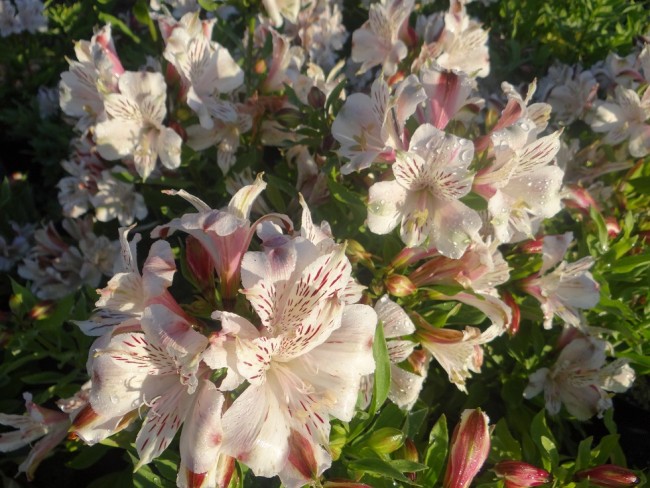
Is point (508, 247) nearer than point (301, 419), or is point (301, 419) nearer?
point (301, 419)

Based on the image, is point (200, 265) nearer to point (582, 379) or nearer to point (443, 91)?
point (443, 91)

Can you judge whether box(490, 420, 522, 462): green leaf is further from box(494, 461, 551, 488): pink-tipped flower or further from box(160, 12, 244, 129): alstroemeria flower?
box(160, 12, 244, 129): alstroemeria flower

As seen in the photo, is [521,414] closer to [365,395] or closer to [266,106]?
[365,395]

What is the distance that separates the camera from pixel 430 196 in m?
1.25

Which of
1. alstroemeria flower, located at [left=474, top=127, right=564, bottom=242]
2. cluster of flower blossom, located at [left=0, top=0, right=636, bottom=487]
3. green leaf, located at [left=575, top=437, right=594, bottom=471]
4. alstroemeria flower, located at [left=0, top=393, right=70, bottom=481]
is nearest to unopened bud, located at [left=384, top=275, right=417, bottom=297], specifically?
cluster of flower blossom, located at [left=0, top=0, right=636, bottom=487]

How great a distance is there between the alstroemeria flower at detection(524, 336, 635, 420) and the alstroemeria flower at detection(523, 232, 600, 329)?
0.40 ft

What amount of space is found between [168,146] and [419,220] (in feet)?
2.37

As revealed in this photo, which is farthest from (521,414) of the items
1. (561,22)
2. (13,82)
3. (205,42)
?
(13,82)

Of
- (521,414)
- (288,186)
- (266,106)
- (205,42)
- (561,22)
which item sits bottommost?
(521,414)

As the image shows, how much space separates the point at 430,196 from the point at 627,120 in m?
0.97

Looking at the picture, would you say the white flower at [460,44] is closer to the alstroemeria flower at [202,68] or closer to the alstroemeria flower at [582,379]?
the alstroemeria flower at [202,68]

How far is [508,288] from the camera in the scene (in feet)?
5.40

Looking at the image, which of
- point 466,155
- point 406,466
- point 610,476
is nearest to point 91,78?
point 466,155

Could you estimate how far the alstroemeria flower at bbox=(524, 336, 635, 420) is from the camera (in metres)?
1.60
